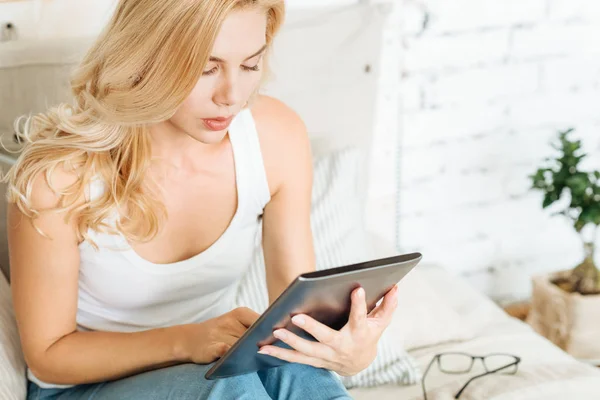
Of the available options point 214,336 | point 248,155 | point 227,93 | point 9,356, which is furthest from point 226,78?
point 9,356

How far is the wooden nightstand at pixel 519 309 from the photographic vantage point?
2203 mm

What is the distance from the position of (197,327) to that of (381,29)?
2.91ft

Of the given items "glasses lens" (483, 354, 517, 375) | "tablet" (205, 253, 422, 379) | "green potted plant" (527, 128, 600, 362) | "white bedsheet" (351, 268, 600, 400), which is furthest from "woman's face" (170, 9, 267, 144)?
"green potted plant" (527, 128, 600, 362)

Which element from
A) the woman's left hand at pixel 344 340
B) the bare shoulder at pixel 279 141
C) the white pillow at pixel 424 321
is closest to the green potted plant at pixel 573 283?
the white pillow at pixel 424 321

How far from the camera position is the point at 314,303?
0.88 metres

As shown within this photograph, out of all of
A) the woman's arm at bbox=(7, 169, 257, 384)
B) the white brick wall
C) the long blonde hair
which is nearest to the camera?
the long blonde hair

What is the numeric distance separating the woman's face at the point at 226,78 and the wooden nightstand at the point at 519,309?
143 cm

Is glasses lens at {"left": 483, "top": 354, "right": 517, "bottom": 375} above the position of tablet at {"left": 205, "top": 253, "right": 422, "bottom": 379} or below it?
below

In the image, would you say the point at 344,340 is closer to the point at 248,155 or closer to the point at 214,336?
the point at 214,336

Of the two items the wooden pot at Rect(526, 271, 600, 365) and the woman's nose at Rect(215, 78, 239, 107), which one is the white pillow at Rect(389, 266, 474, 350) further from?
the woman's nose at Rect(215, 78, 239, 107)

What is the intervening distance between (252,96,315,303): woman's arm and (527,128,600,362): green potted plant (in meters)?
0.78

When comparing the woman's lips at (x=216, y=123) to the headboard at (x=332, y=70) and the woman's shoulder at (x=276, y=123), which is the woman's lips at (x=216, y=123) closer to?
the woman's shoulder at (x=276, y=123)

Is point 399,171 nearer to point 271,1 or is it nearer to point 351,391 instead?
point 351,391

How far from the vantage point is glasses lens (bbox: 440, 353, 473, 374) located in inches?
56.0
